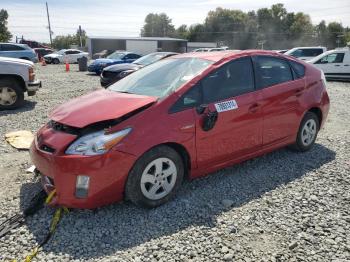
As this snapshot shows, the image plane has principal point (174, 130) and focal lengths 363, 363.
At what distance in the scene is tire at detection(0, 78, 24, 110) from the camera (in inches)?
334

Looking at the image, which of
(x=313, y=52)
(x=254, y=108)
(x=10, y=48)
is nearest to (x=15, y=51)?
(x=10, y=48)

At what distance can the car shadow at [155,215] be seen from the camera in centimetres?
317

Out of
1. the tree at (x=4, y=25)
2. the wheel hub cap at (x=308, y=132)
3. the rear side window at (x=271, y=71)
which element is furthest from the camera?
the tree at (x=4, y=25)

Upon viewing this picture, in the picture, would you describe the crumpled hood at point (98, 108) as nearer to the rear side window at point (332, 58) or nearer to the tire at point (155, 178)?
the tire at point (155, 178)

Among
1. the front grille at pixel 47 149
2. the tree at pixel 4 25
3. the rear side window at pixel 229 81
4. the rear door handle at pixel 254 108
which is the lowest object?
the front grille at pixel 47 149

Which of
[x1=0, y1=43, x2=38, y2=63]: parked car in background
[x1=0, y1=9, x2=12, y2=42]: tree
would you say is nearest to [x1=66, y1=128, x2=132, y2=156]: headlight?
[x1=0, y1=43, x2=38, y2=63]: parked car in background

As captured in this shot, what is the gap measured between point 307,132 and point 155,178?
2765 mm

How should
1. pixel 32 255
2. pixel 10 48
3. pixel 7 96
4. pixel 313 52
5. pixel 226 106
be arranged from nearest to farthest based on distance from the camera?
pixel 32 255
pixel 226 106
pixel 7 96
pixel 313 52
pixel 10 48

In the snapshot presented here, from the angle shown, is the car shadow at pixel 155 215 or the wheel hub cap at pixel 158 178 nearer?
the car shadow at pixel 155 215

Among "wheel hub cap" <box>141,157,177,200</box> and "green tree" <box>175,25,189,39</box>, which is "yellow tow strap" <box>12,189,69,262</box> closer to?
"wheel hub cap" <box>141,157,177,200</box>

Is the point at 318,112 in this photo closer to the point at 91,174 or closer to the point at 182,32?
the point at 91,174

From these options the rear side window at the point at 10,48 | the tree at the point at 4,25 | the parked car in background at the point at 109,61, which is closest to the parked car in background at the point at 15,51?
the rear side window at the point at 10,48

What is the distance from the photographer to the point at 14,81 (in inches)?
341

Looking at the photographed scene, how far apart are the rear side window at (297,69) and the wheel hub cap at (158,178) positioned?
8.28ft
